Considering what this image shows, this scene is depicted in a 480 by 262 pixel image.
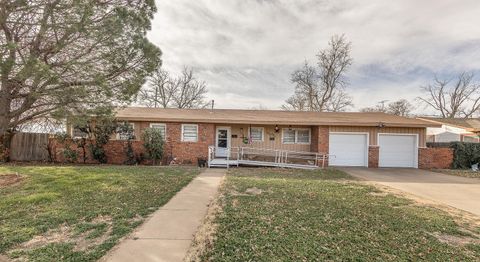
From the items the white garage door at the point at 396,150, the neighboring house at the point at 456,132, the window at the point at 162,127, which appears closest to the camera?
the window at the point at 162,127

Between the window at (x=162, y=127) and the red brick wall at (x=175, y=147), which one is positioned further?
the window at (x=162, y=127)

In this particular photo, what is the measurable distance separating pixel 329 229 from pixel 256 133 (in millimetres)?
11137

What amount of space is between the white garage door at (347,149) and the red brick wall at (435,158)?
3.08 m

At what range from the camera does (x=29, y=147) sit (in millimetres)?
14000

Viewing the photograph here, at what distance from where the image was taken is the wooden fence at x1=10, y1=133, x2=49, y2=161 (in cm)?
1389

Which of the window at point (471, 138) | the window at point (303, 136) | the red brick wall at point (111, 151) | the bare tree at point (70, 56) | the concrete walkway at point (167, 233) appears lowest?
the concrete walkway at point (167, 233)

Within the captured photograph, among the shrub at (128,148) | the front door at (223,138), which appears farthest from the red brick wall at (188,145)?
the shrub at (128,148)

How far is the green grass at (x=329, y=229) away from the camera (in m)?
3.56

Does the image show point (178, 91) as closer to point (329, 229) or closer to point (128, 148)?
point (128, 148)

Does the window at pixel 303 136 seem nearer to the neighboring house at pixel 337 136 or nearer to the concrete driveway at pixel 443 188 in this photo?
the neighboring house at pixel 337 136

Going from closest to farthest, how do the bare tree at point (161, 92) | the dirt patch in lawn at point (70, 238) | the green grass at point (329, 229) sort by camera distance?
the green grass at point (329, 229) < the dirt patch in lawn at point (70, 238) < the bare tree at point (161, 92)

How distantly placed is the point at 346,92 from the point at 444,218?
1013 inches

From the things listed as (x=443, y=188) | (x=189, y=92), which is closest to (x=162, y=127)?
(x=443, y=188)

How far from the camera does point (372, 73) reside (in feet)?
70.8
